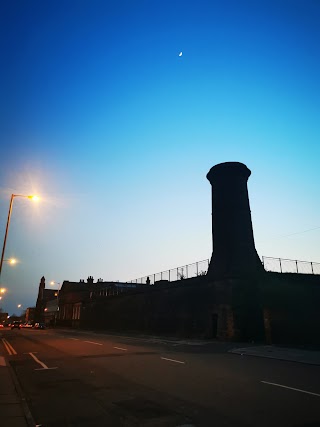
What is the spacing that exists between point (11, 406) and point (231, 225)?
2824 cm

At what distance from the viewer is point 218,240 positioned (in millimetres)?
33750

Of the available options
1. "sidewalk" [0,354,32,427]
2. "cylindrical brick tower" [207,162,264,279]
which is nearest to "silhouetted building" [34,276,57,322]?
"cylindrical brick tower" [207,162,264,279]

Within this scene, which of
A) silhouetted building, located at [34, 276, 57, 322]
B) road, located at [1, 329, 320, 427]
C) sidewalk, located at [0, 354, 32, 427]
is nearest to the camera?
sidewalk, located at [0, 354, 32, 427]

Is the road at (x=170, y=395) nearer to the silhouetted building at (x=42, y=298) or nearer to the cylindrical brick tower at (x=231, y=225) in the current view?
the cylindrical brick tower at (x=231, y=225)

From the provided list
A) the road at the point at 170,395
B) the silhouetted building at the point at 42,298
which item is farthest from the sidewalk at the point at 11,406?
the silhouetted building at the point at 42,298

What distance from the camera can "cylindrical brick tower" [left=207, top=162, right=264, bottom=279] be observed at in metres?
31.6

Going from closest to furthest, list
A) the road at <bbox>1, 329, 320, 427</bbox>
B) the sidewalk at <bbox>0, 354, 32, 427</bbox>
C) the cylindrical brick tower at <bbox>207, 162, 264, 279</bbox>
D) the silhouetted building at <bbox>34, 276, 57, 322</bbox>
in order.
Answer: the sidewalk at <bbox>0, 354, 32, 427</bbox> → the road at <bbox>1, 329, 320, 427</bbox> → the cylindrical brick tower at <bbox>207, 162, 264, 279</bbox> → the silhouetted building at <bbox>34, 276, 57, 322</bbox>

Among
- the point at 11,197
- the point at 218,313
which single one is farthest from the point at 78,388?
the point at 218,313

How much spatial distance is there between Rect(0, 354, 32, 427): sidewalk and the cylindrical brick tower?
77.2ft

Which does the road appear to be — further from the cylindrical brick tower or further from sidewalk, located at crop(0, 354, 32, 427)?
the cylindrical brick tower

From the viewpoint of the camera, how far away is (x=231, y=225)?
33031 millimetres

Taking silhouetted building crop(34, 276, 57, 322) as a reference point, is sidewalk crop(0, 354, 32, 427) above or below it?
below

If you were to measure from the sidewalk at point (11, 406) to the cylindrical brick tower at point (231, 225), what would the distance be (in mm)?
23544

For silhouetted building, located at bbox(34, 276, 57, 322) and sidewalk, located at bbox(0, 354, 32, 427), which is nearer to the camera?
sidewalk, located at bbox(0, 354, 32, 427)
